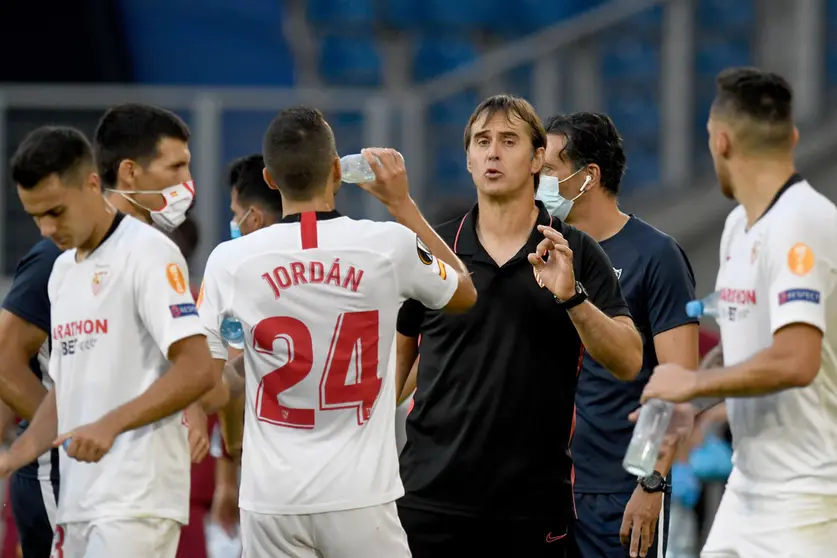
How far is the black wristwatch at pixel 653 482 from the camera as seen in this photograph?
4914 mm

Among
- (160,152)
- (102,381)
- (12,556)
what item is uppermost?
(160,152)

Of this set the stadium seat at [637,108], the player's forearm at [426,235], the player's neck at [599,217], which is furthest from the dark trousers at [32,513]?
the stadium seat at [637,108]

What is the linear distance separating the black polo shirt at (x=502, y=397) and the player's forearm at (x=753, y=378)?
0.98 m

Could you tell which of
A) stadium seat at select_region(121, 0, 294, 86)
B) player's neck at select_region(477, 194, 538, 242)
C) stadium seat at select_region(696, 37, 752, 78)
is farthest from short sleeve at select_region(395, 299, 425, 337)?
stadium seat at select_region(121, 0, 294, 86)

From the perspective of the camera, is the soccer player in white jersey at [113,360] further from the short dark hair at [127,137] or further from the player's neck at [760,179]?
the player's neck at [760,179]

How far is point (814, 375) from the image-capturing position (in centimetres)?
369

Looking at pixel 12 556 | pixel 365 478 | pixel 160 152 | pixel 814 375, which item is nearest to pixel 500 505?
pixel 365 478

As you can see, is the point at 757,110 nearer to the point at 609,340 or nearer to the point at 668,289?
the point at 609,340

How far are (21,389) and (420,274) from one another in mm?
1381

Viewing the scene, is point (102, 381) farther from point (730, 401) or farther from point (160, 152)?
point (730, 401)

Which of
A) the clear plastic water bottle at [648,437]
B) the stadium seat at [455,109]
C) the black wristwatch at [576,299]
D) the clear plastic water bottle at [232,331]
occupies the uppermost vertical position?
the stadium seat at [455,109]

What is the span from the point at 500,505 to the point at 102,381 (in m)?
1.35

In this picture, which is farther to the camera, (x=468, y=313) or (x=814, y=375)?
(x=468, y=313)

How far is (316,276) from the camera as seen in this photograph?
4242 millimetres
